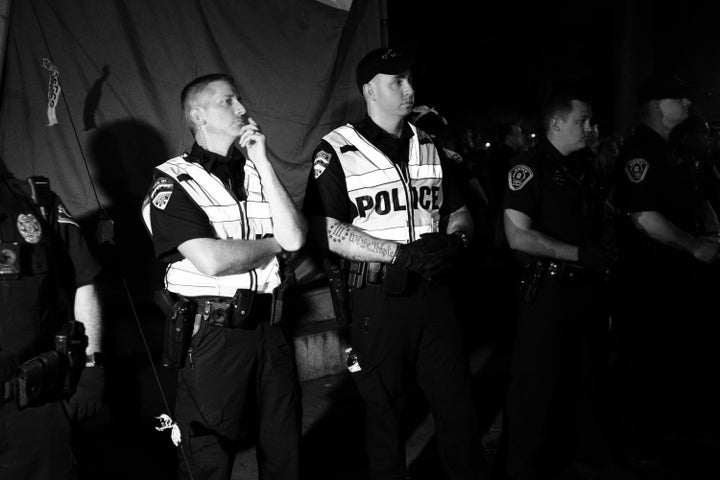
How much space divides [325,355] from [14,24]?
3539mm

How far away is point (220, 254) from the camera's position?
2.81 meters

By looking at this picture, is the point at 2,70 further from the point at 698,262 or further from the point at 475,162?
the point at 475,162

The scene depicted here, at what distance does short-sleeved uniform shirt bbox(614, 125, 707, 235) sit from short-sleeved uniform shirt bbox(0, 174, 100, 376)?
10.8ft

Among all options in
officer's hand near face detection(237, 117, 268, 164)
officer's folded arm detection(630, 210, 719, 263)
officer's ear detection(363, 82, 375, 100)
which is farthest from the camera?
officer's folded arm detection(630, 210, 719, 263)

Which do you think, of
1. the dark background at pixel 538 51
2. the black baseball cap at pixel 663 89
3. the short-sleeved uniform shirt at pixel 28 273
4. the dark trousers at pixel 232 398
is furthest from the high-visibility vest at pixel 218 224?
the dark background at pixel 538 51

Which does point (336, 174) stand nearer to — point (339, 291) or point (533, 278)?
point (339, 291)

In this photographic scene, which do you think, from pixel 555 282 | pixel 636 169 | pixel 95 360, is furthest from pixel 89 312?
pixel 636 169

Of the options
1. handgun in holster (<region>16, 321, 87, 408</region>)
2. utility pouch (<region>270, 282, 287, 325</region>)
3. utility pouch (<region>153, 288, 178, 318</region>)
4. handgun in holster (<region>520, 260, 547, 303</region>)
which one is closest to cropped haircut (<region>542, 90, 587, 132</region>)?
handgun in holster (<region>520, 260, 547, 303</region>)

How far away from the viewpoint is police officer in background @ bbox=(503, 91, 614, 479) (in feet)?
12.0

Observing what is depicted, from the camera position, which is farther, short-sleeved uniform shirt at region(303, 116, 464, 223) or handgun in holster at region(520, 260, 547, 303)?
handgun in holster at region(520, 260, 547, 303)

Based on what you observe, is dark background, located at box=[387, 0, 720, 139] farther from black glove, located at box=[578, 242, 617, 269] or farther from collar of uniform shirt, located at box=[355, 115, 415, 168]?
collar of uniform shirt, located at box=[355, 115, 415, 168]

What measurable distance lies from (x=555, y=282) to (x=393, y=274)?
41.1 inches

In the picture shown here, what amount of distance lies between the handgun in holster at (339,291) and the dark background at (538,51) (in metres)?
13.0

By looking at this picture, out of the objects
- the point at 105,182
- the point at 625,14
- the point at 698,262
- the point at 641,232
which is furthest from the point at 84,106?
the point at 625,14
